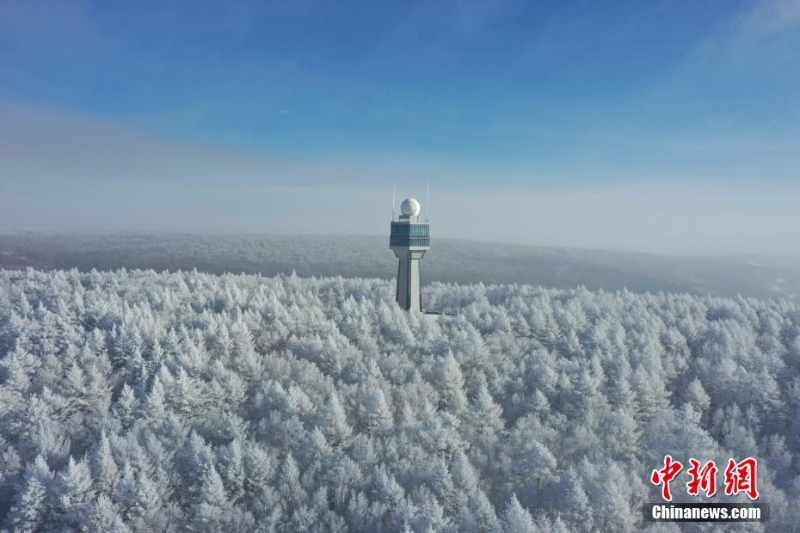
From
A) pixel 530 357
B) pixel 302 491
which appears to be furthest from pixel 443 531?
pixel 530 357

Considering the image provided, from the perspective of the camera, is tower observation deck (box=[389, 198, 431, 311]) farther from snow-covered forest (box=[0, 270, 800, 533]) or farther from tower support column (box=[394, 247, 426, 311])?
snow-covered forest (box=[0, 270, 800, 533])

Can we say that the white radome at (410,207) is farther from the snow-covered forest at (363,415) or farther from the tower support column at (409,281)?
the snow-covered forest at (363,415)

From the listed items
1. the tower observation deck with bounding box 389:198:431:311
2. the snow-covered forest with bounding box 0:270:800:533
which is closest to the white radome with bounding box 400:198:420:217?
the tower observation deck with bounding box 389:198:431:311

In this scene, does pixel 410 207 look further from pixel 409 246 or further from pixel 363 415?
pixel 363 415

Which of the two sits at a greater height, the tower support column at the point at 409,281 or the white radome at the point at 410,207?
the white radome at the point at 410,207

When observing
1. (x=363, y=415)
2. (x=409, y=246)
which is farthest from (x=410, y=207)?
(x=363, y=415)

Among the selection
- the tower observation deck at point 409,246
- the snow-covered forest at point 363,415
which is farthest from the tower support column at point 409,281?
the snow-covered forest at point 363,415
